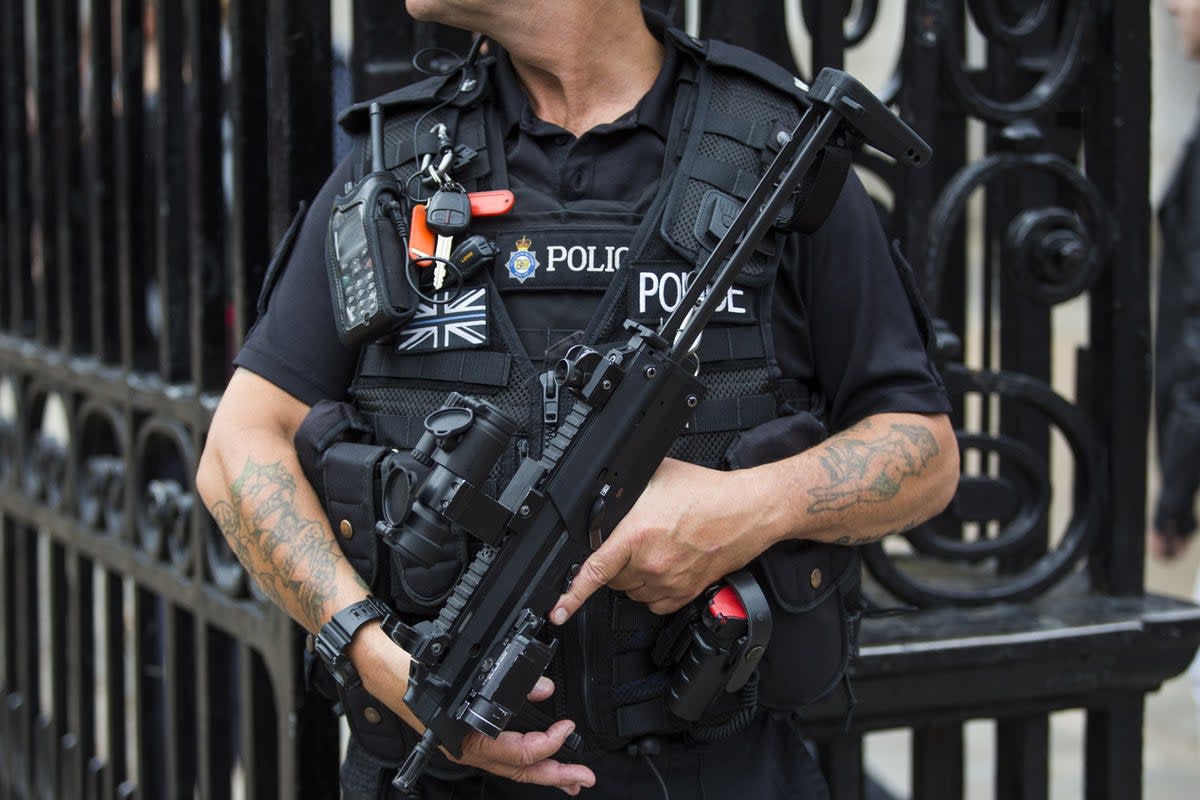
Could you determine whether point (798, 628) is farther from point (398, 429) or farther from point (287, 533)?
point (287, 533)

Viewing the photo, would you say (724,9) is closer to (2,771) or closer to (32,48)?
(32,48)

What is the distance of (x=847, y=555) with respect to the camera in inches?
79.7

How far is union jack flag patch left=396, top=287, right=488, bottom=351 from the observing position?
192cm

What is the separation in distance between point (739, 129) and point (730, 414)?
0.40 metres

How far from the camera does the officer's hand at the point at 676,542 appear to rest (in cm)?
177

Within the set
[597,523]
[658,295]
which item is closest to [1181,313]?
[658,295]

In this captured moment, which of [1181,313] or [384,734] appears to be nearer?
[384,734]

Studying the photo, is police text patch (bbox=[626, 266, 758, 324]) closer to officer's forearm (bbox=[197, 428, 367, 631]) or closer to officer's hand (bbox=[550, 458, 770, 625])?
officer's hand (bbox=[550, 458, 770, 625])

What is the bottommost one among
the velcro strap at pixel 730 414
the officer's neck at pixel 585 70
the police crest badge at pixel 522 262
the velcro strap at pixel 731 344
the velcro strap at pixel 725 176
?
the velcro strap at pixel 730 414

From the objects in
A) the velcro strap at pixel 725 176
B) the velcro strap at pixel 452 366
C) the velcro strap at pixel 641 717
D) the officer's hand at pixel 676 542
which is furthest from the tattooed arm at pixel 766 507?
the velcro strap at pixel 725 176

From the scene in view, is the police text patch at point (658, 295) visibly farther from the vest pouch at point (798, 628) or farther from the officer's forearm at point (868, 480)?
the vest pouch at point (798, 628)

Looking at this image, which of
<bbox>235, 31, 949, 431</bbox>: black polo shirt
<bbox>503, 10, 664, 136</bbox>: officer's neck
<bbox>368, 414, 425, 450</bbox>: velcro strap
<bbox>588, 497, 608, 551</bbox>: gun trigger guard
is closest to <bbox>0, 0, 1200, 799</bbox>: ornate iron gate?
<bbox>503, 10, 664, 136</bbox>: officer's neck

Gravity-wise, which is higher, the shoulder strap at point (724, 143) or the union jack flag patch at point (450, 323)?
the shoulder strap at point (724, 143)

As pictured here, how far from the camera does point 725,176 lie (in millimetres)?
1937
